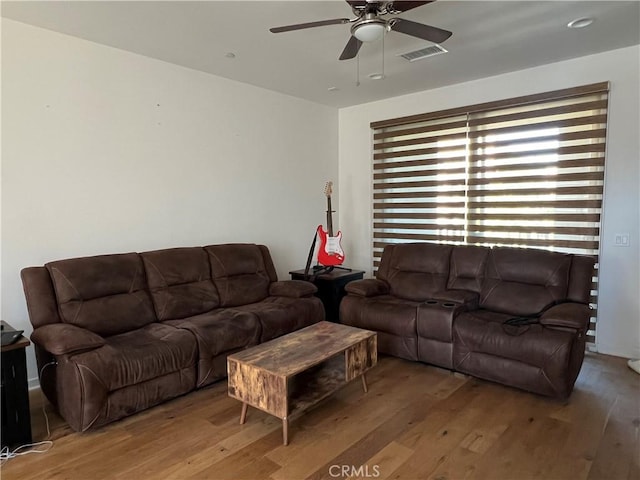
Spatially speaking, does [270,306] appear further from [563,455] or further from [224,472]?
[563,455]

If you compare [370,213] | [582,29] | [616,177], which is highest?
[582,29]

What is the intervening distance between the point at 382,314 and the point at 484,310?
87cm

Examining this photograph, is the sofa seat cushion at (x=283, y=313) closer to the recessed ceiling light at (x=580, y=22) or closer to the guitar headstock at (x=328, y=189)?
the guitar headstock at (x=328, y=189)

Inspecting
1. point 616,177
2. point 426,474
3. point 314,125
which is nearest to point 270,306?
point 426,474

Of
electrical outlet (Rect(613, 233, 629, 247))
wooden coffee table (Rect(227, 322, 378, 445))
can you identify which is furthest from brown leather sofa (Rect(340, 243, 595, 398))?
wooden coffee table (Rect(227, 322, 378, 445))

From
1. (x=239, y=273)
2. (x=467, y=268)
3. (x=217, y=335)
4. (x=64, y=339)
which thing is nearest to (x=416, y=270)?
(x=467, y=268)

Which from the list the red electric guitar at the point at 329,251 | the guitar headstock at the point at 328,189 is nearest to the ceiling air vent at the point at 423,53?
the guitar headstock at the point at 328,189

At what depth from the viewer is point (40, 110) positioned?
9.93ft

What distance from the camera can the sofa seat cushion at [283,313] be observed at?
336 cm

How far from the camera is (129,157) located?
3.52 metres

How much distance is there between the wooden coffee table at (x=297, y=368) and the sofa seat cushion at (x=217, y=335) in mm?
475

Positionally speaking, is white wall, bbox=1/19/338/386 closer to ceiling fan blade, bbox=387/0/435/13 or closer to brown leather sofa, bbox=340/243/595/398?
brown leather sofa, bbox=340/243/595/398

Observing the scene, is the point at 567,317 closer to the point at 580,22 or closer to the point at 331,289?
the point at 580,22

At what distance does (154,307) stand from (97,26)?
7.05 ft
